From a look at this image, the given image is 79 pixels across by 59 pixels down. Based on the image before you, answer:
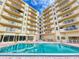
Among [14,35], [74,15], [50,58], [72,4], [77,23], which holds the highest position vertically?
[72,4]

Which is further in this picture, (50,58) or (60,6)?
(60,6)

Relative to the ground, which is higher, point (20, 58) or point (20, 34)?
point (20, 34)

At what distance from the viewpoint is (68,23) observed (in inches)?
1312

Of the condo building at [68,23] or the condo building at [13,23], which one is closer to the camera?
the condo building at [13,23]

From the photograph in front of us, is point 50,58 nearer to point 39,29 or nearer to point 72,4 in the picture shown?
point 72,4

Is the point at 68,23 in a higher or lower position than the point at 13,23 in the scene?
lower

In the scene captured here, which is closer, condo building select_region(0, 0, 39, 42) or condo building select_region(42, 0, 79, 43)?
condo building select_region(0, 0, 39, 42)

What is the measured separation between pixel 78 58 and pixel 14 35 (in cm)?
3099

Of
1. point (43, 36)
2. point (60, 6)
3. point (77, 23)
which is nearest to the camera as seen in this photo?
point (77, 23)

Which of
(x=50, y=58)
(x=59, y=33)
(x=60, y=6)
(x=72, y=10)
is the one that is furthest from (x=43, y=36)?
(x=50, y=58)

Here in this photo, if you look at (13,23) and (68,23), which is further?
(13,23)

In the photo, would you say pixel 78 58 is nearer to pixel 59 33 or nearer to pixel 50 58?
pixel 50 58

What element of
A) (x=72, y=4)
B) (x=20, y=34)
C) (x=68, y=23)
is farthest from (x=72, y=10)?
(x=20, y=34)

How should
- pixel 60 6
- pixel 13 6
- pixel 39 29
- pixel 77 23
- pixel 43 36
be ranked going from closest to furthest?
pixel 77 23
pixel 13 6
pixel 60 6
pixel 43 36
pixel 39 29
